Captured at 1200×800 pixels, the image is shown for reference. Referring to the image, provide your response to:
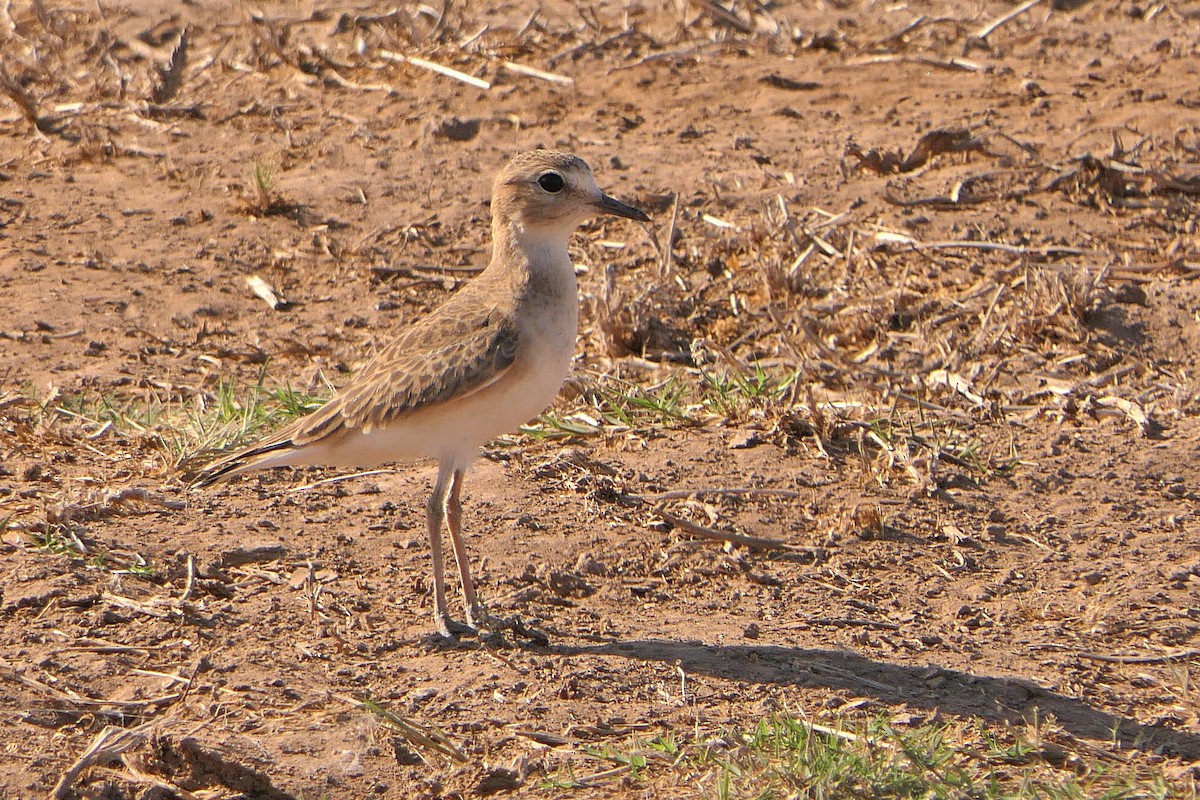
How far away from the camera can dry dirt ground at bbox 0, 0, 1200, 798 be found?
506 cm

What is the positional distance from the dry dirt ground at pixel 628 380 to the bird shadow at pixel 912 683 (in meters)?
0.02

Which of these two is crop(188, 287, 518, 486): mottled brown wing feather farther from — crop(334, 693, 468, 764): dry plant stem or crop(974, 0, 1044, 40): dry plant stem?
crop(974, 0, 1044, 40): dry plant stem

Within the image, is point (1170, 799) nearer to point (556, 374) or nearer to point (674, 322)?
point (556, 374)

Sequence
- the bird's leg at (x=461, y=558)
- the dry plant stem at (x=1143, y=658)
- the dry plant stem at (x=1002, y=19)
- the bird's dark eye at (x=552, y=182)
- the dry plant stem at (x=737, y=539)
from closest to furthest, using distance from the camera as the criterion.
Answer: the dry plant stem at (x=1143, y=658) → the bird's leg at (x=461, y=558) → the bird's dark eye at (x=552, y=182) → the dry plant stem at (x=737, y=539) → the dry plant stem at (x=1002, y=19)

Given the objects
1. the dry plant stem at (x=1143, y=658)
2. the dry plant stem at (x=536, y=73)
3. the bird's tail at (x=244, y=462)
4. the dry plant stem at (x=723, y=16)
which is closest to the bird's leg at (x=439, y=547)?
the bird's tail at (x=244, y=462)

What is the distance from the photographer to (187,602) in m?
5.46

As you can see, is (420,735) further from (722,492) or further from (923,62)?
(923,62)

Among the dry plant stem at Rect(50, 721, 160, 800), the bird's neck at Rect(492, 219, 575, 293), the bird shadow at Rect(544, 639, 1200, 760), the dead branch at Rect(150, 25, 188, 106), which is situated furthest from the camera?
the dead branch at Rect(150, 25, 188, 106)

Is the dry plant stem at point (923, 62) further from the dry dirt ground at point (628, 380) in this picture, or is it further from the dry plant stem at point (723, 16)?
the dry plant stem at point (723, 16)

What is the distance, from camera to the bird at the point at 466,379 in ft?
18.0

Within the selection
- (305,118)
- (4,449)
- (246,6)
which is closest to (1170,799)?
(4,449)

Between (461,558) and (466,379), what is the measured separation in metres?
0.65

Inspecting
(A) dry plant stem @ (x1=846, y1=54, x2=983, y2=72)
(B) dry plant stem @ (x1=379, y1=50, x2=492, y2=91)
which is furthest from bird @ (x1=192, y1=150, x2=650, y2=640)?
(A) dry plant stem @ (x1=846, y1=54, x2=983, y2=72)

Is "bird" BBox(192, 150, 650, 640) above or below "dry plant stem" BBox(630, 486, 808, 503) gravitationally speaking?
above
